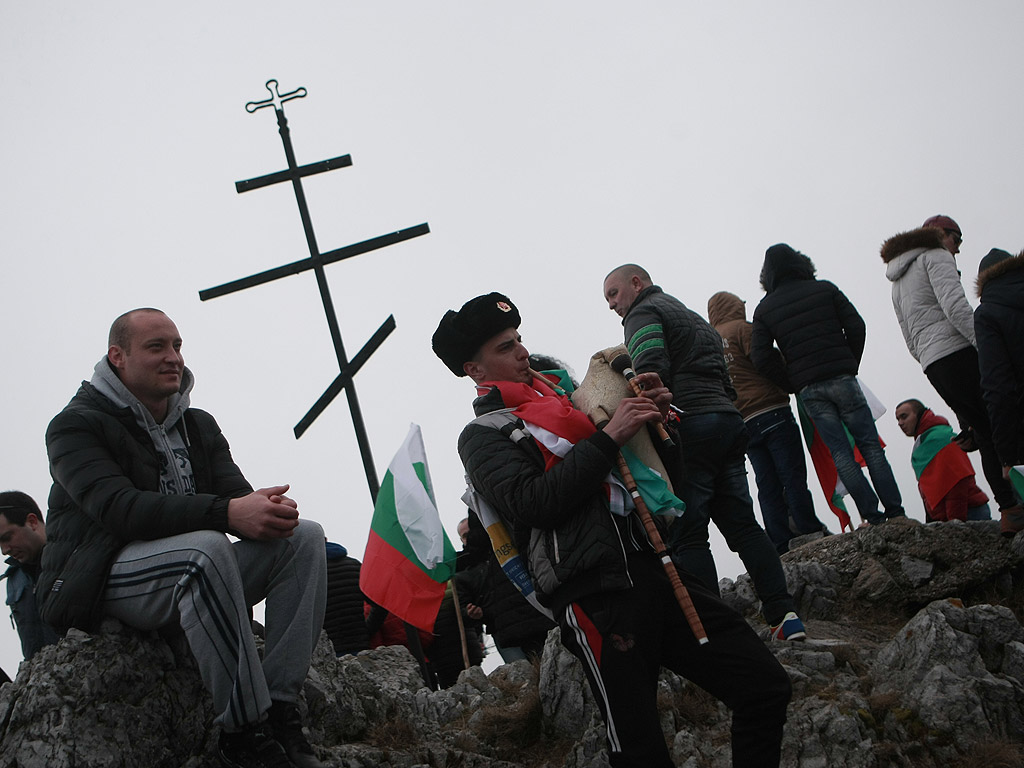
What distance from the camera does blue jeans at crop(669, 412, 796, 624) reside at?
16.9 feet

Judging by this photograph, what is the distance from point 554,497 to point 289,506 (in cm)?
121

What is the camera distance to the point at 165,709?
3879mm

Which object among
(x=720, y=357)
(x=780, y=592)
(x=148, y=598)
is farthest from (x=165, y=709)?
(x=720, y=357)

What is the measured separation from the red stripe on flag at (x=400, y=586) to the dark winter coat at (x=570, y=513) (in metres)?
1.80

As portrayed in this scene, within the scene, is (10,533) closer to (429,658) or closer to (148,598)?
(148,598)

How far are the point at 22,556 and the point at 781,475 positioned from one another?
565 centimetres

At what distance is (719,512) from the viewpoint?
529 cm

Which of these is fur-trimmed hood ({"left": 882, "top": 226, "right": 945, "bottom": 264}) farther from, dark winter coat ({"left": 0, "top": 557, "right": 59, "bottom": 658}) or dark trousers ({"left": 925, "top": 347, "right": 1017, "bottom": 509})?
dark winter coat ({"left": 0, "top": 557, "right": 59, "bottom": 658})

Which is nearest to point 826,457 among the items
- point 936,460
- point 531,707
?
point 936,460

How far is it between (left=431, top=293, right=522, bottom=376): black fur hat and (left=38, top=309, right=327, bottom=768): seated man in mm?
960

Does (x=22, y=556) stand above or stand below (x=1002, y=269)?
below

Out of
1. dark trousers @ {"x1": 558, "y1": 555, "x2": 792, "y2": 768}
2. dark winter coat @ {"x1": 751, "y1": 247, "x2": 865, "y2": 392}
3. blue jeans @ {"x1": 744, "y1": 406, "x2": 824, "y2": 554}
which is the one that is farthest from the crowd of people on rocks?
blue jeans @ {"x1": 744, "y1": 406, "x2": 824, "y2": 554}

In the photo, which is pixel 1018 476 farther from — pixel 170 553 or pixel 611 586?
pixel 170 553

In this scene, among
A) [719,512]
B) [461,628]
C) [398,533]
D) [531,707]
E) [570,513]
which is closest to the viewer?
[570,513]
